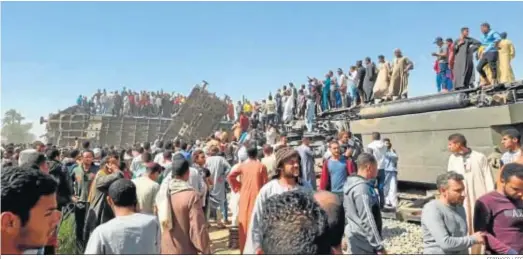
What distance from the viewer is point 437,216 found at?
3.69m

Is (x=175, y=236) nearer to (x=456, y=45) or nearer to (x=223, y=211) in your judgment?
(x=223, y=211)

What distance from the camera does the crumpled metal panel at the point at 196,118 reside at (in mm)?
22562

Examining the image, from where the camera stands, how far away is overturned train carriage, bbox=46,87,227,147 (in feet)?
74.5

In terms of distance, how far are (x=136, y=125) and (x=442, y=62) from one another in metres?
16.9

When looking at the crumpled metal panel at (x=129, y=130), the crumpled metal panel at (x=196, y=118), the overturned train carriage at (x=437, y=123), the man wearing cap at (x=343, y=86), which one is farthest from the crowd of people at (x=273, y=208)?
the crumpled metal panel at (x=129, y=130)

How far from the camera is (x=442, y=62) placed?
42.0 ft

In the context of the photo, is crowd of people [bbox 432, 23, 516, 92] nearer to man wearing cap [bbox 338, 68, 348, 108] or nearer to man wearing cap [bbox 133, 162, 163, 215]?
man wearing cap [bbox 338, 68, 348, 108]

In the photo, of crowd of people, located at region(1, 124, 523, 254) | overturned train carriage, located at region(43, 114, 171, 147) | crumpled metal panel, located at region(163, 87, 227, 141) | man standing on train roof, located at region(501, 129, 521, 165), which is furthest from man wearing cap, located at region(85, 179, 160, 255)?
overturned train carriage, located at region(43, 114, 171, 147)

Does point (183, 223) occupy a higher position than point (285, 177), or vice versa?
point (285, 177)

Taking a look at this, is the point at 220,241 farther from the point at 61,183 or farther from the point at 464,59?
the point at 464,59

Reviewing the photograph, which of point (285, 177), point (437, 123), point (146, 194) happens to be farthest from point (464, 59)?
point (146, 194)

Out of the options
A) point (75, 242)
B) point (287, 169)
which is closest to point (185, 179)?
point (287, 169)

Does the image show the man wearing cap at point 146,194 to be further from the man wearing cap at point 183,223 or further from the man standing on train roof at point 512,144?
the man standing on train roof at point 512,144

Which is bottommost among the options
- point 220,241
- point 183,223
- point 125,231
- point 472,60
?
point 220,241
